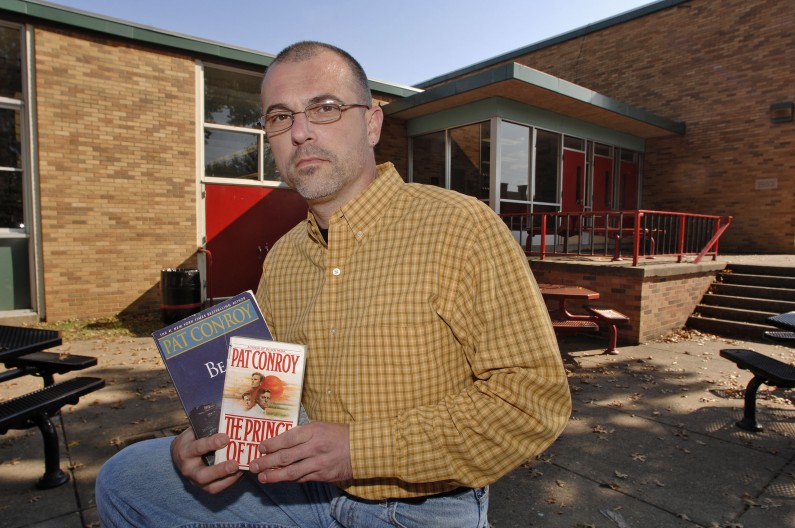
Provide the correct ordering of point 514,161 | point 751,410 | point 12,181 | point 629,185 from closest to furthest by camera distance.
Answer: point 751,410 → point 12,181 → point 514,161 → point 629,185

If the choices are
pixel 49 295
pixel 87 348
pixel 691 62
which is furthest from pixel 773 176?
pixel 49 295

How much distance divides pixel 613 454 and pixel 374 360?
9.85 feet

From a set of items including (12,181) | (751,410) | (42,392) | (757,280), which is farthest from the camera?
(757,280)

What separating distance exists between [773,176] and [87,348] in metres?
15.1

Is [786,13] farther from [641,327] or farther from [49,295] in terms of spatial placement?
[49,295]

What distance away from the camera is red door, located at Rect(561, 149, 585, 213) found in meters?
12.2

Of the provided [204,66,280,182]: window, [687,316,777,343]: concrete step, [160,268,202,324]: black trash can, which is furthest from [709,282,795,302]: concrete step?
[160,268,202,324]: black trash can

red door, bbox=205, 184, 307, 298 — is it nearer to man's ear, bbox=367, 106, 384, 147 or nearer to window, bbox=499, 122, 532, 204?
window, bbox=499, 122, 532, 204

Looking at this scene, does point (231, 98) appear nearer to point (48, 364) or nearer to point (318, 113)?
point (48, 364)

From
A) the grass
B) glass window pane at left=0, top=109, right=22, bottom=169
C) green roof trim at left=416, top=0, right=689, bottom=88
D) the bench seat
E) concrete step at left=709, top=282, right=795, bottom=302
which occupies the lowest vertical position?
the grass

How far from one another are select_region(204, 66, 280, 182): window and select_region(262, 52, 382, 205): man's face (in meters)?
8.24

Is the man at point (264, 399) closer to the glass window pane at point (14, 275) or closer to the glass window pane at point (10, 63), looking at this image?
the glass window pane at point (14, 275)

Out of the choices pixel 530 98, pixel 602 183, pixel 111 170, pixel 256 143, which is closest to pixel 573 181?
pixel 602 183

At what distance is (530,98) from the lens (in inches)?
397
